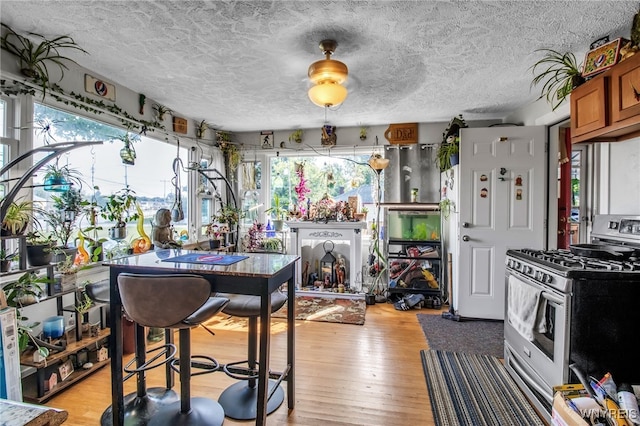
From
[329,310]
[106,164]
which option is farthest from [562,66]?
[106,164]

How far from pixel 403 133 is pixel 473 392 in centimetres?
324

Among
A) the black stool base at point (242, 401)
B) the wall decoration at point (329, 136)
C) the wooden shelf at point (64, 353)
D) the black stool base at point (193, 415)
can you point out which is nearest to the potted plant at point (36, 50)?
the wooden shelf at point (64, 353)

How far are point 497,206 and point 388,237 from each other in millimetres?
1352

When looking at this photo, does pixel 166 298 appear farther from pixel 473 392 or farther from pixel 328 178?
pixel 328 178

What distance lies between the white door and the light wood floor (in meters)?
0.83

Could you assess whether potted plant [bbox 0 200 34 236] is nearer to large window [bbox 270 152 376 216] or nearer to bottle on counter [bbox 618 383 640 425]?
large window [bbox 270 152 376 216]

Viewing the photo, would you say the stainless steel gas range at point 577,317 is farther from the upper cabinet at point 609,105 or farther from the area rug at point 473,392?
the upper cabinet at point 609,105

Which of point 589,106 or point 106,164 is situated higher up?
point 589,106

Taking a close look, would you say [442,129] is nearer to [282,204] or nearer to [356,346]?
[282,204]

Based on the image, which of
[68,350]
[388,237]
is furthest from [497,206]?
[68,350]

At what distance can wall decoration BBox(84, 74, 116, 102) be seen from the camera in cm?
272

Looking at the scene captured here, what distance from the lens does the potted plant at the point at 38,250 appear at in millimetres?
2098

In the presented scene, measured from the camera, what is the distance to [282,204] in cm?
495

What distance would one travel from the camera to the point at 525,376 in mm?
2086
